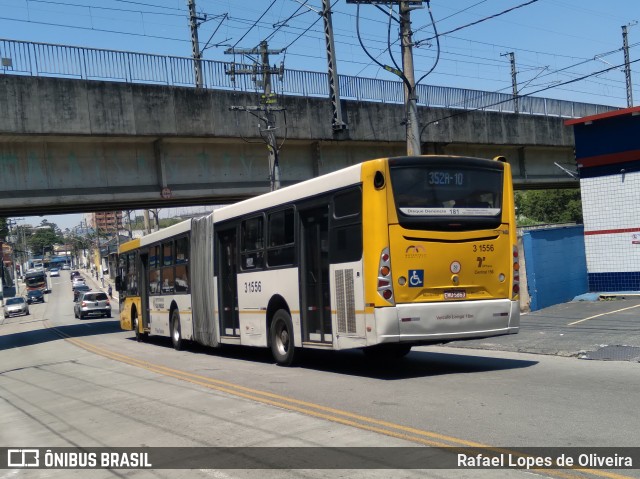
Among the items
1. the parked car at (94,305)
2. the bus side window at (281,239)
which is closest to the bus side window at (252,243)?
the bus side window at (281,239)

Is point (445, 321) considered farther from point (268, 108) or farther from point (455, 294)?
point (268, 108)

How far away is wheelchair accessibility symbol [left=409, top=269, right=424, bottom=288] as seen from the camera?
35.5 ft

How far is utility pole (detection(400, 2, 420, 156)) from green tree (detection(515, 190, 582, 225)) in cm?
5456

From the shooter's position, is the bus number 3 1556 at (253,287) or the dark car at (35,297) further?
the dark car at (35,297)

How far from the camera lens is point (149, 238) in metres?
22.3

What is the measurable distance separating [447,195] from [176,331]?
10.8 metres

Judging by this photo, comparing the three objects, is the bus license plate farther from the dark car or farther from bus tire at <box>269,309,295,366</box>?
the dark car

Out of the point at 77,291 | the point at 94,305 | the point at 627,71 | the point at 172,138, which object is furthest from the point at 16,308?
the point at 627,71

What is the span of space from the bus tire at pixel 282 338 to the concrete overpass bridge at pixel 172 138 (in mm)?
11275

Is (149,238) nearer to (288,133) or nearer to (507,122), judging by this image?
(288,133)

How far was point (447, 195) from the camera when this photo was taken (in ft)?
37.1

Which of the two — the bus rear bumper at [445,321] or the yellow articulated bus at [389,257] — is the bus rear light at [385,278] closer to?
the yellow articulated bus at [389,257]

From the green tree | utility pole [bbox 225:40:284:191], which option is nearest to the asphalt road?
utility pole [bbox 225:40:284:191]

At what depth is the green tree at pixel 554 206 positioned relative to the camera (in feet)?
240
